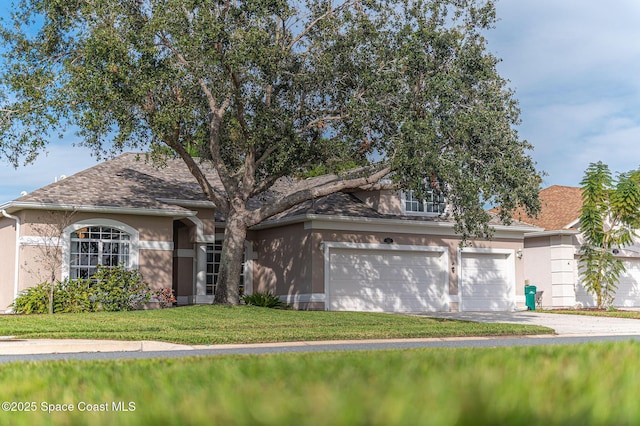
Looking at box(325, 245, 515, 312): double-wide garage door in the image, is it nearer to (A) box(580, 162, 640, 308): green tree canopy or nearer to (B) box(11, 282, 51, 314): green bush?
(A) box(580, 162, 640, 308): green tree canopy

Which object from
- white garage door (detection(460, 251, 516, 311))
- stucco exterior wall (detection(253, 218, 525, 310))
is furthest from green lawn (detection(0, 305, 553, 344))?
white garage door (detection(460, 251, 516, 311))

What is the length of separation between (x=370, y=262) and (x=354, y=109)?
7468 mm

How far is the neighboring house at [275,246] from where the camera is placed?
22469 millimetres

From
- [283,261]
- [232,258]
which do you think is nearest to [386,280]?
[283,261]

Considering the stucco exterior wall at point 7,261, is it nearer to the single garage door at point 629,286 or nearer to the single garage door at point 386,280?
the single garage door at point 386,280

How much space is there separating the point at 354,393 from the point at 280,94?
66.6 ft

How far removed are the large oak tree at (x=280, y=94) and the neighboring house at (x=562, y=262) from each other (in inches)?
441

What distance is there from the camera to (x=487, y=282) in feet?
91.4

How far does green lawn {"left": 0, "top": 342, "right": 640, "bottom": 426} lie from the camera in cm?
249

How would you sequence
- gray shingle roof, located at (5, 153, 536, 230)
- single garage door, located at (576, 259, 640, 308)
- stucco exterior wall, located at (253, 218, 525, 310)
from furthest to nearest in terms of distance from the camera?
single garage door, located at (576, 259, 640, 308) → stucco exterior wall, located at (253, 218, 525, 310) → gray shingle roof, located at (5, 153, 536, 230)

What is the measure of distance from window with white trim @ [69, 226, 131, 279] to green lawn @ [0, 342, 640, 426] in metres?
18.1

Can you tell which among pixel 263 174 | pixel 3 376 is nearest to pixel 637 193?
pixel 263 174

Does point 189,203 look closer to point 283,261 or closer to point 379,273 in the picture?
point 283,261

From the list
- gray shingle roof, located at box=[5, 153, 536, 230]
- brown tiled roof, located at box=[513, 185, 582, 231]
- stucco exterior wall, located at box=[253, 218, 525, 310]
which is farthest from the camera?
brown tiled roof, located at box=[513, 185, 582, 231]
